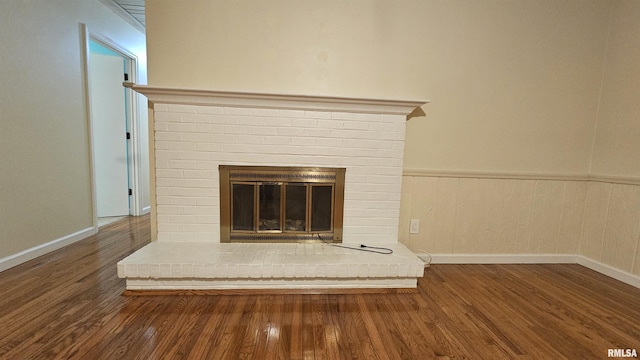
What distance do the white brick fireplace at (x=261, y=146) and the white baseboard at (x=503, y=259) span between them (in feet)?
1.75

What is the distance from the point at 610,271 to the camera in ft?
6.96

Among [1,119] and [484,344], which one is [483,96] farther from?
[1,119]

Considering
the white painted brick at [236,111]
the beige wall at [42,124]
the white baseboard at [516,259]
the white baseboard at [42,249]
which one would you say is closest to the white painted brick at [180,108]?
the white painted brick at [236,111]

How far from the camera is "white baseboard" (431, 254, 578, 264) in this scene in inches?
90.2

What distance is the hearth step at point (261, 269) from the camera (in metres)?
1.65

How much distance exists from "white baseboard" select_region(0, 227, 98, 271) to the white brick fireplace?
1.09 m

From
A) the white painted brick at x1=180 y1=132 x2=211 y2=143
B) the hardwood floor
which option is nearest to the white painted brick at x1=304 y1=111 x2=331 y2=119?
the white painted brick at x1=180 y1=132 x2=211 y2=143

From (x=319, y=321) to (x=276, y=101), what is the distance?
1.47 meters

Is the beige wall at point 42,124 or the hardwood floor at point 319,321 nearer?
the hardwood floor at point 319,321

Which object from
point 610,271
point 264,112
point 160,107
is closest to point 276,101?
point 264,112

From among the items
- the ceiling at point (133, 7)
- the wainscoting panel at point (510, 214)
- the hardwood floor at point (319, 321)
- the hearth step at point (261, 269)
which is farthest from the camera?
the ceiling at point (133, 7)

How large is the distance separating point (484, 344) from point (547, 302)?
0.77 metres

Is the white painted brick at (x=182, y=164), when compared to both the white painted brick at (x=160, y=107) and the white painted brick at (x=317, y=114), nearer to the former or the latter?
the white painted brick at (x=160, y=107)

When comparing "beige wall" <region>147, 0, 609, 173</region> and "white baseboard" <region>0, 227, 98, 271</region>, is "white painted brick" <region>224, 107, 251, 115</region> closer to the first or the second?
"beige wall" <region>147, 0, 609, 173</region>
